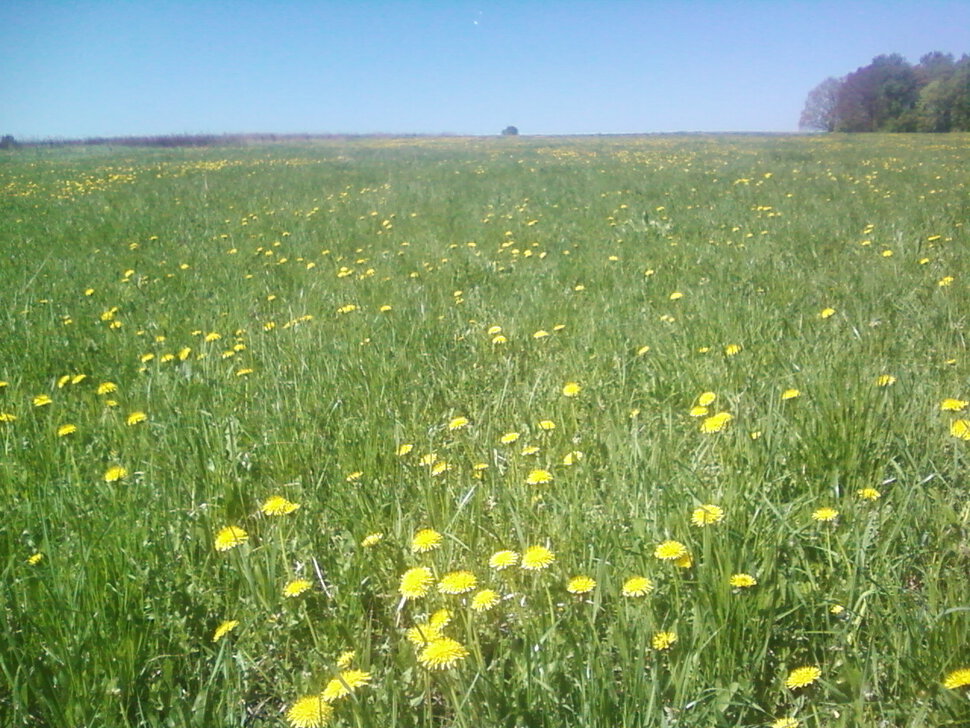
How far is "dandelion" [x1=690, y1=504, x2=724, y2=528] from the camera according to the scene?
5.06 ft

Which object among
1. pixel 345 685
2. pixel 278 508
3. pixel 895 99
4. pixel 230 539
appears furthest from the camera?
pixel 895 99

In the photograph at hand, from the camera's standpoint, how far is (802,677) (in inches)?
49.8

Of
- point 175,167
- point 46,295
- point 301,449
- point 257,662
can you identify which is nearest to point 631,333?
point 301,449

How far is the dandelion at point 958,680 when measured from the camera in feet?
3.72

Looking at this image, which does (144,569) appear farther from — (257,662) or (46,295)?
(46,295)

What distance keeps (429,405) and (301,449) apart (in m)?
0.63

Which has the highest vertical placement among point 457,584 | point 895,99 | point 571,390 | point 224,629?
point 895,99

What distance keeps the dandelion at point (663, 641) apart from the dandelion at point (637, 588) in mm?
89

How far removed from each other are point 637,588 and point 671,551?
12 centimetres

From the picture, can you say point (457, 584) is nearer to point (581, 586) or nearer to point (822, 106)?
point (581, 586)

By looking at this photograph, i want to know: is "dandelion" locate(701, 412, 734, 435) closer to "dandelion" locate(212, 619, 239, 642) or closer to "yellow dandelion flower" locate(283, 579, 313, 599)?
"yellow dandelion flower" locate(283, 579, 313, 599)

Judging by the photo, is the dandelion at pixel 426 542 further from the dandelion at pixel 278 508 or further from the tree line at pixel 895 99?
the tree line at pixel 895 99

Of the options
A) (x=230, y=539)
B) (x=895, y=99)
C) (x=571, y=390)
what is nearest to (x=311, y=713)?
(x=230, y=539)

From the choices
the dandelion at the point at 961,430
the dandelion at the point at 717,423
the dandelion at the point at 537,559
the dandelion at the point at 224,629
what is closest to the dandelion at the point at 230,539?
the dandelion at the point at 224,629
